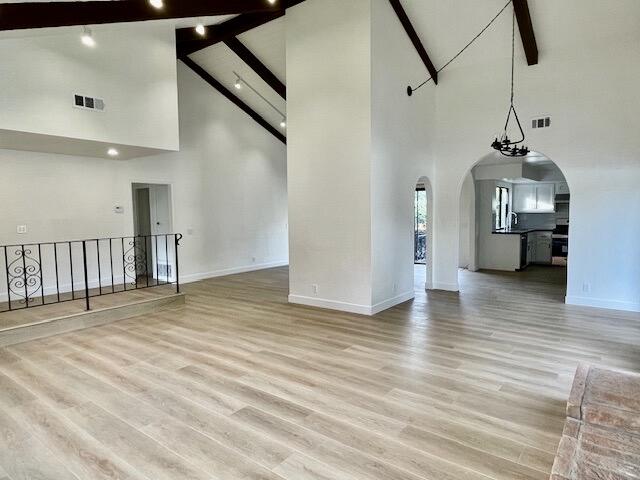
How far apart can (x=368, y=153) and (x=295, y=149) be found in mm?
1329

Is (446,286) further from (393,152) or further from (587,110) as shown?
(587,110)

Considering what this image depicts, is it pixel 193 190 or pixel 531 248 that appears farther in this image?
pixel 531 248

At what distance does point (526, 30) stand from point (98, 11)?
551cm

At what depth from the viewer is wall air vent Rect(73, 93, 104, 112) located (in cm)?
525

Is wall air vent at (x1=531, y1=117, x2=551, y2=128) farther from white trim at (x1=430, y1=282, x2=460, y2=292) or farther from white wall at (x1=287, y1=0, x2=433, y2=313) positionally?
white trim at (x1=430, y1=282, x2=460, y2=292)

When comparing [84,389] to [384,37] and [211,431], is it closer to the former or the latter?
[211,431]

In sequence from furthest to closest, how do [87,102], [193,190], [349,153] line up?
[193,190]
[349,153]
[87,102]

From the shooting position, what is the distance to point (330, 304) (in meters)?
6.02

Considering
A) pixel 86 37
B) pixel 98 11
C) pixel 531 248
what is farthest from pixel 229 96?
pixel 531 248

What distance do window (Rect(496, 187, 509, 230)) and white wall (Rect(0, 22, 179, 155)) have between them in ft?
28.0

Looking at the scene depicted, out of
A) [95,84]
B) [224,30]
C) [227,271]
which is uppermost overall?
[224,30]

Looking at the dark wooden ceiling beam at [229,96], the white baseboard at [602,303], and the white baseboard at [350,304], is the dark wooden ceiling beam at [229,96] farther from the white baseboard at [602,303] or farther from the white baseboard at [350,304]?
the white baseboard at [602,303]

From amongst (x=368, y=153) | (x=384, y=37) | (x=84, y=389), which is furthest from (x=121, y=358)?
(x=384, y=37)

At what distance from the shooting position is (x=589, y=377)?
8.63 ft
